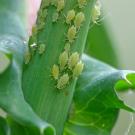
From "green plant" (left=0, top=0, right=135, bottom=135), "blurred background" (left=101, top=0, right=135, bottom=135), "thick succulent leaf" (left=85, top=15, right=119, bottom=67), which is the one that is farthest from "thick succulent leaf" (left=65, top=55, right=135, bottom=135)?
"blurred background" (left=101, top=0, right=135, bottom=135)

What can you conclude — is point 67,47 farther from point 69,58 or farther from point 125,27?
point 125,27

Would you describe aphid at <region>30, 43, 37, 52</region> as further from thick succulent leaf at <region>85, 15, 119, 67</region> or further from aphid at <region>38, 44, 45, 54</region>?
thick succulent leaf at <region>85, 15, 119, 67</region>

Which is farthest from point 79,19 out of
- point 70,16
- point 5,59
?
point 5,59

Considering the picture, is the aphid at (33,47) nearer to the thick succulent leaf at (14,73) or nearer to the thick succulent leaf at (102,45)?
the thick succulent leaf at (14,73)

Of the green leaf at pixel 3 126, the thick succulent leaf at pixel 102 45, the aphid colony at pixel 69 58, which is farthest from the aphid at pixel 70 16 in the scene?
the thick succulent leaf at pixel 102 45

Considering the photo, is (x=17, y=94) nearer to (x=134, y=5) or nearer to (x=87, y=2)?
(x=87, y=2)

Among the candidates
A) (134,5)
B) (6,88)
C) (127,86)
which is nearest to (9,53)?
(6,88)
